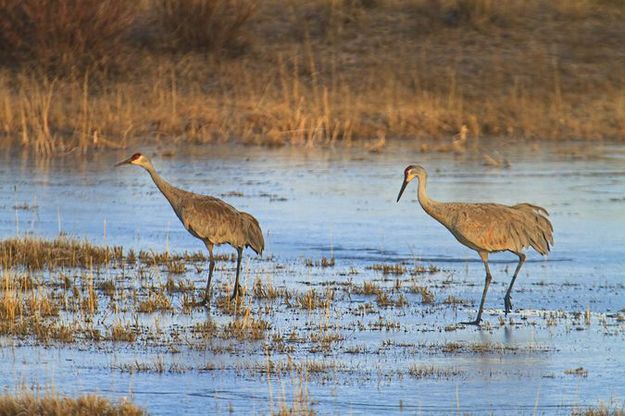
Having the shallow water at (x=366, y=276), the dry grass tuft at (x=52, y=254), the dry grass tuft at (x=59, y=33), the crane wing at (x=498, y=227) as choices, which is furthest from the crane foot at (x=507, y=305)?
the dry grass tuft at (x=59, y=33)

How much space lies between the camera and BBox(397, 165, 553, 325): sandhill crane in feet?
37.7

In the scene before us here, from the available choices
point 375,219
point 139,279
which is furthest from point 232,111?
point 139,279

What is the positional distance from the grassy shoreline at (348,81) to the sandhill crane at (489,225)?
13.7 m

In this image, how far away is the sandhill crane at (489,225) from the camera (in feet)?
37.7

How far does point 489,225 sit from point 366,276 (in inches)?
75.9

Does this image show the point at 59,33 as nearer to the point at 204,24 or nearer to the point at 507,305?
the point at 204,24

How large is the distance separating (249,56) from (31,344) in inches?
888

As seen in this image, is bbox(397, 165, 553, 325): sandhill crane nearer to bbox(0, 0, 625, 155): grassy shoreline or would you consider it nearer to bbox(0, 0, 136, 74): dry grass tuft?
bbox(0, 0, 625, 155): grassy shoreline

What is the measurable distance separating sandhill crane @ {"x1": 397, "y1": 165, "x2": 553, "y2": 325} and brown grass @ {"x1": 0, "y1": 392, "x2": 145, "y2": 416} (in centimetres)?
439

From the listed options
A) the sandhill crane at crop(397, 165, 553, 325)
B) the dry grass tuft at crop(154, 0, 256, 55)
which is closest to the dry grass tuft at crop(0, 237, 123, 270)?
the sandhill crane at crop(397, 165, 553, 325)

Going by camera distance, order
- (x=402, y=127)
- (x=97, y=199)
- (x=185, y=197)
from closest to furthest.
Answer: (x=185, y=197) < (x=97, y=199) < (x=402, y=127)

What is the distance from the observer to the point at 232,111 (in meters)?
27.1

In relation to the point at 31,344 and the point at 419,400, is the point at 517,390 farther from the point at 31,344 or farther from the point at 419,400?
the point at 31,344

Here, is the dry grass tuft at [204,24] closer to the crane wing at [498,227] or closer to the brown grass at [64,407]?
the crane wing at [498,227]
